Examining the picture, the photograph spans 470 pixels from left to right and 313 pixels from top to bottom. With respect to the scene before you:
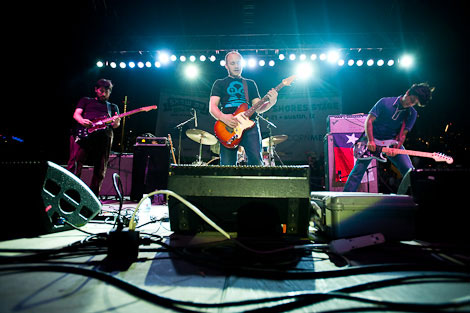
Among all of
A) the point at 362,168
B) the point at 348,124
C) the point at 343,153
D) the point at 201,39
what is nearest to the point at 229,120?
the point at 362,168

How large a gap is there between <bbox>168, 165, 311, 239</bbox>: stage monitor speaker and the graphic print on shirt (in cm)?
167

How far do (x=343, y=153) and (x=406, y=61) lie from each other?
3.45 meters

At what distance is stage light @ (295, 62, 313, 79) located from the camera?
6.32 meters

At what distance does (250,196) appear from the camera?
1.46 metres

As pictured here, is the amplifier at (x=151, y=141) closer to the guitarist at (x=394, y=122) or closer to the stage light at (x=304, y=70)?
the guitarist at (x=394, y=122)

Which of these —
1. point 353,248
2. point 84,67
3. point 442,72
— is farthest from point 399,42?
point 84,67

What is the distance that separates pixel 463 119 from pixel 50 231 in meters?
8.84

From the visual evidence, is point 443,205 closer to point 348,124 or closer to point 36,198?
point 36,198

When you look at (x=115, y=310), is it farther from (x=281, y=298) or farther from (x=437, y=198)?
(x=437, y=198)

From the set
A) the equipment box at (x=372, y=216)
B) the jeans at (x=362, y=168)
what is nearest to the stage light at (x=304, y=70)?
the jeans at (x=362, y=168)

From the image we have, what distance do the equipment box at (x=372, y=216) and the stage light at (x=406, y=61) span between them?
595 cm

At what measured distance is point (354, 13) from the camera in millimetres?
4734

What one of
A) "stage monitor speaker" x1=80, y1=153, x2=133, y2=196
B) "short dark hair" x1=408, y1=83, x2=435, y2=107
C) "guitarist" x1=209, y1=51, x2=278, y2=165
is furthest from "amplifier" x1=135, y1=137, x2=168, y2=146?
"short dark hair" x1=408, y1=83, x2=435, y2=107

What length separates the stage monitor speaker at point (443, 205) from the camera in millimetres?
1567
